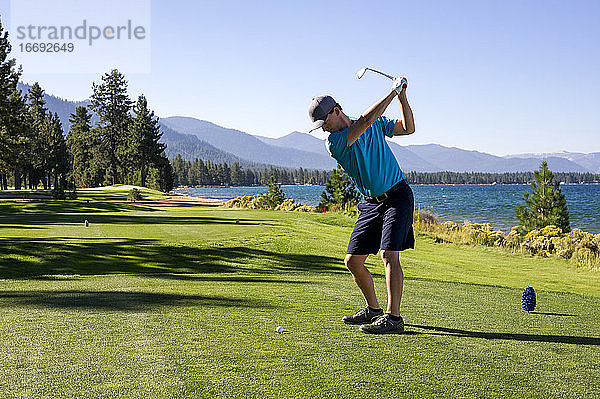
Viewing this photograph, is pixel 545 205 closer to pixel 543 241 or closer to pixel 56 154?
pixel 543 241

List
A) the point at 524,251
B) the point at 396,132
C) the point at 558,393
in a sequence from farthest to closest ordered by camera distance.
Result: the point at 524,251, the point at 396,132, the point at 558,393

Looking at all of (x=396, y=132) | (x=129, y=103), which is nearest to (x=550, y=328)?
(x=396, y=132)

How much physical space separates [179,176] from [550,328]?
555 ft

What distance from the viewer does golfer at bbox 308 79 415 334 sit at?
16.0 feet

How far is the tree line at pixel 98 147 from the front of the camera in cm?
7494

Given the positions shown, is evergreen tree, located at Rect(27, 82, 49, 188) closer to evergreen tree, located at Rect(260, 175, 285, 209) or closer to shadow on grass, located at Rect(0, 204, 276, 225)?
evergreen tree, located at Rect(260, 175, 285, 209)

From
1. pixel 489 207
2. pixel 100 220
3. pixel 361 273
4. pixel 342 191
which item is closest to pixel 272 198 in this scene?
pixel 342 191

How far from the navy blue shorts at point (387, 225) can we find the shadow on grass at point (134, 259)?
589 cm

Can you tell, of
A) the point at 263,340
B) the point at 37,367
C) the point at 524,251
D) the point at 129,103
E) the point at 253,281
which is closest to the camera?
the point at 37,367

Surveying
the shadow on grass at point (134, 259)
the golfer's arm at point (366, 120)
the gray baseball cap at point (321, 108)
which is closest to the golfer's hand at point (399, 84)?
the golfer's arm at point (366, 120)

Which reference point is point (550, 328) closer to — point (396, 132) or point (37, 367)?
point (396, 132)

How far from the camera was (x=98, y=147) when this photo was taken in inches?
3900

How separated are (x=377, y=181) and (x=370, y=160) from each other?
0.19 metres

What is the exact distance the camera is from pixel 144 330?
15.7 ft
